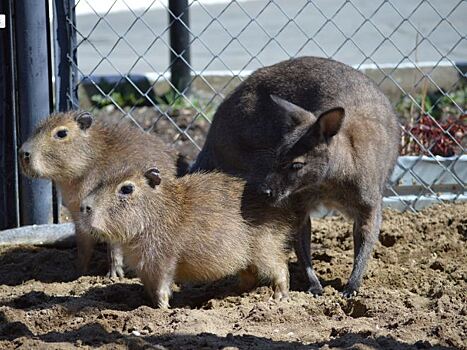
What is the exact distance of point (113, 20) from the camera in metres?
14.5

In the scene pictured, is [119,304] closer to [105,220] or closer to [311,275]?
[105,220]

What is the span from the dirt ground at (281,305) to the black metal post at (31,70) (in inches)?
20.9

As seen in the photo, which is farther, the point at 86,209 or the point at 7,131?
the point at 7,131

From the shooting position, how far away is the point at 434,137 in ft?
25.8

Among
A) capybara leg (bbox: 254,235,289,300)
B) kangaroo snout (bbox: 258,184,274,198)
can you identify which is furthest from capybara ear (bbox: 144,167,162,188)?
capybara leg (bbox: 254,235,289,300)

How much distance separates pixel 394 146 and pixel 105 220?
1.93 meters

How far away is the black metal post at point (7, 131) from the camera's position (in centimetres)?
688

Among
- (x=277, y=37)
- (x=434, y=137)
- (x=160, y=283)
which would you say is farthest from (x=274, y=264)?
(x=277, y=37)

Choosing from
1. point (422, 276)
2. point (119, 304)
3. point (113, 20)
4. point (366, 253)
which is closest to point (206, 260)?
point (119, 304)

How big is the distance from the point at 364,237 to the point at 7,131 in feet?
8.57

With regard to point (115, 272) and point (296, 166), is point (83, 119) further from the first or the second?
point (296, 166)

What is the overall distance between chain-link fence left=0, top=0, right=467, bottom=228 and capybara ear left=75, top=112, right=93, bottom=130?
0.63 meters

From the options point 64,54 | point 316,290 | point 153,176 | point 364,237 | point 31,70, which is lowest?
point 316,290

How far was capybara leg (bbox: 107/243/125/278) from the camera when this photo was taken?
634 centimetres
